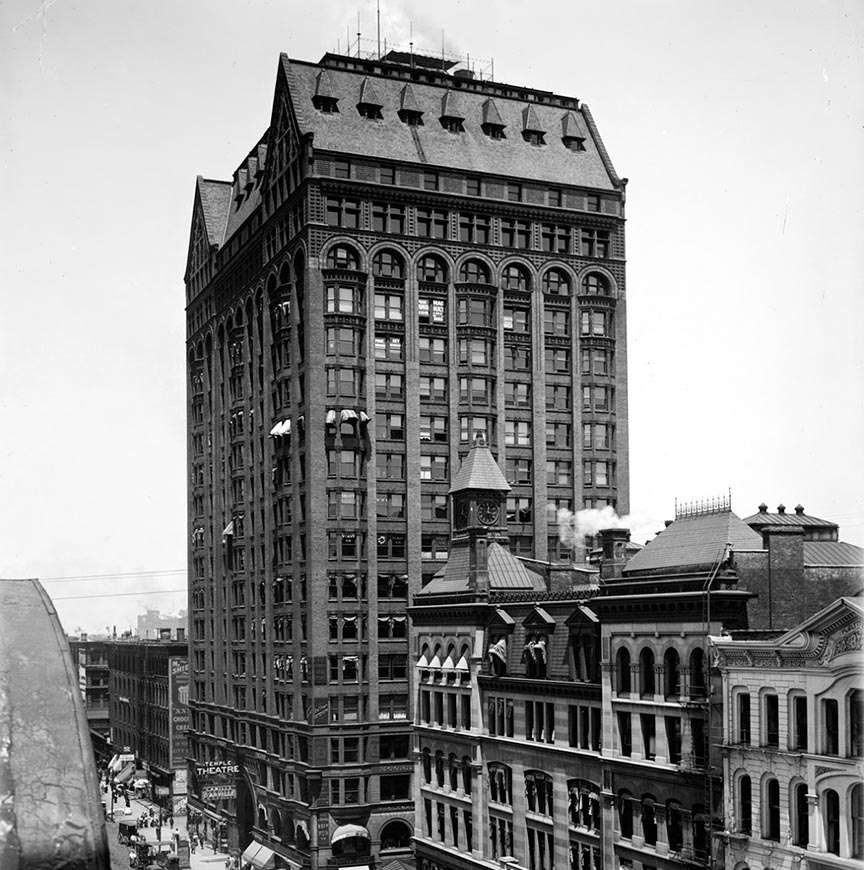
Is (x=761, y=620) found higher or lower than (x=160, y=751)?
higher

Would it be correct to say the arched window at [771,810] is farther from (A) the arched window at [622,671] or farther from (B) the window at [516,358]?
(B) the window at [516,358]

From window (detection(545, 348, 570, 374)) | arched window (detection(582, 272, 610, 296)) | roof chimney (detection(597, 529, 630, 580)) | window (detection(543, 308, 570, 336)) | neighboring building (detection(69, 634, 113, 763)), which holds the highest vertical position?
arched window (detection(582, 272, 610, 296))

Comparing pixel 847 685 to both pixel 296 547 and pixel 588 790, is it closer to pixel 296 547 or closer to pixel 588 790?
pixel 588 790

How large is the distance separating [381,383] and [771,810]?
56.2m

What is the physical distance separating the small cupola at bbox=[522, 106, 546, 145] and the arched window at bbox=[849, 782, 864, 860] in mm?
73743

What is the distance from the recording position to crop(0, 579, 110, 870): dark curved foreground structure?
17.5 feet

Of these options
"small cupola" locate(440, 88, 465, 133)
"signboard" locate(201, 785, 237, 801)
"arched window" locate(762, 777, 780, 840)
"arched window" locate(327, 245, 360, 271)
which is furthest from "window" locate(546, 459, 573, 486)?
"arched window" locate(762, 777, 780, 840)

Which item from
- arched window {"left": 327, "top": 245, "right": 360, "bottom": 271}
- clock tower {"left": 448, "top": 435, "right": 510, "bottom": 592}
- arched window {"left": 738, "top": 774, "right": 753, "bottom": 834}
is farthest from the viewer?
arched window {"left": 327, "top": 245, "right": 360, "bottom": 271}

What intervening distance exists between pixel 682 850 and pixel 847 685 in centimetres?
1346

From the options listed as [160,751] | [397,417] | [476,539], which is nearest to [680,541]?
[476,539]

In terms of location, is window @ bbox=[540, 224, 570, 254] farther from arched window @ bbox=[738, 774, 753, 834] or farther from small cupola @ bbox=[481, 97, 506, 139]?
arched window @ bbox=[738, 774, 753, 834]

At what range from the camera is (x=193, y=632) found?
422 feet

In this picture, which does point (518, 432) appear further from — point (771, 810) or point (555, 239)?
point (771, 810)

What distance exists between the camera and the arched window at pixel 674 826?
52688mm
